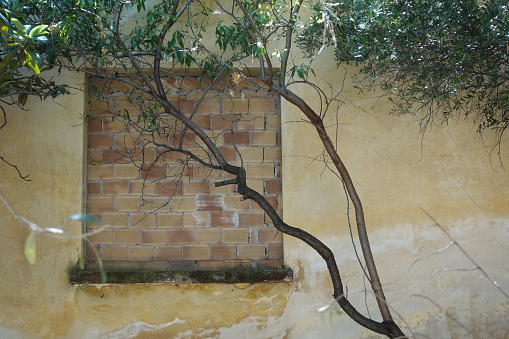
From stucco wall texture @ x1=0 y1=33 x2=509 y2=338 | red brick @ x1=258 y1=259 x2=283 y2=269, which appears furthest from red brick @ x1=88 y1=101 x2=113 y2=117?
red brick @ x1=258 y1=259 x2=283 y2=269

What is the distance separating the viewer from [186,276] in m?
4.24

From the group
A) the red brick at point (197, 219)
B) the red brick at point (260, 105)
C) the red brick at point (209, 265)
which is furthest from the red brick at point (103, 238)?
the red brick at point (260, 105)

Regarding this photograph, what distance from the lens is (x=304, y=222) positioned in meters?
4.31

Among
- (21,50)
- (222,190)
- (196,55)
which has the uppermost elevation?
(196,55)

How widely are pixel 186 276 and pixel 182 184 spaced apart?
77 cm

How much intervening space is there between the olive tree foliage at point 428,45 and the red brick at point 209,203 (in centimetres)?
143

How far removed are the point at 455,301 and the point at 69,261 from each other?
10.2ft

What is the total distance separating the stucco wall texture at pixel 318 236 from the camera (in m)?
4.25

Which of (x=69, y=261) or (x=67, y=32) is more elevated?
(x=67, y=32)

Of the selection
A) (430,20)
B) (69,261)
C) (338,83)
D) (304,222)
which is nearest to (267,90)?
(338,83)

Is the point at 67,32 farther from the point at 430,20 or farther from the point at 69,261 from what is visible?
the point at 430,20

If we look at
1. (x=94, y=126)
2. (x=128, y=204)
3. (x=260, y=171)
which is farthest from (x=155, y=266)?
(x=94, y=126)

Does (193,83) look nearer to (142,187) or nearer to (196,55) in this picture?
(196,55)

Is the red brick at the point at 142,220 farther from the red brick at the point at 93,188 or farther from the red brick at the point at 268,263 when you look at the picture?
the red brick at the point at 268,263
